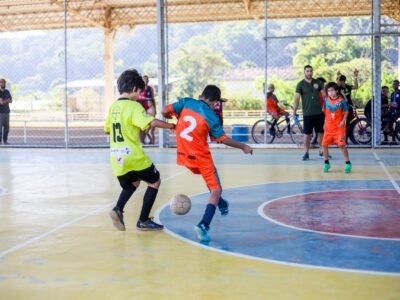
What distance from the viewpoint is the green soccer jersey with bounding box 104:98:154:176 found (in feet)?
22.0

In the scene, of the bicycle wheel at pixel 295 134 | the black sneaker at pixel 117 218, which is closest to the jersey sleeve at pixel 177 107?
the black sneaker at pixel 117 218

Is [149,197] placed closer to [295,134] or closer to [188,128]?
[188,128]

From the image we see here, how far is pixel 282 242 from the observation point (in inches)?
249

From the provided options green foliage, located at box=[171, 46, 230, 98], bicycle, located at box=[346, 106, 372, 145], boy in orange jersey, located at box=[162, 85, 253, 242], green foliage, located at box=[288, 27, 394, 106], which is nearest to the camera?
boy in orange jersey, located at box=[162, 85, 253, 242]

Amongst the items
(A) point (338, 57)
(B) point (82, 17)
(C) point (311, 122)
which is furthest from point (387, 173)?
(A) point (338, 57)

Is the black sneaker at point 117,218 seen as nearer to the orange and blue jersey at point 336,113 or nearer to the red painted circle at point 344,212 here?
the red painted circle at point 344,212

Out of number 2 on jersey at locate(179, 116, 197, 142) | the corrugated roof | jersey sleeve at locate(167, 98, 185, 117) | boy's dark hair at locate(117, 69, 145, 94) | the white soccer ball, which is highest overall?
the corrugated roof

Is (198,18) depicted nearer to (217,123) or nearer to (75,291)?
(217,123)

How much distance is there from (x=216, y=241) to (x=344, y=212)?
2.08 meters

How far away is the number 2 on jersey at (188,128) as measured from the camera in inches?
264

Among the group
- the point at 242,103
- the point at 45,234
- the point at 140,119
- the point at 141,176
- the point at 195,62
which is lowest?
the point at 45,234

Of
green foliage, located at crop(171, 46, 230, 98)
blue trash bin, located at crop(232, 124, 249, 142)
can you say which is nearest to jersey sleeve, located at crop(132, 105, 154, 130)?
blue trash bin, located at crop(232, 124, 249, 142)

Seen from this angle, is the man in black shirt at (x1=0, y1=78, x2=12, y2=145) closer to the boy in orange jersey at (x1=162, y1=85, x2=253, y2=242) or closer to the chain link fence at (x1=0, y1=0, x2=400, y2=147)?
the chain link fence at (x1=0, y1=0, x2=400, y2=147)

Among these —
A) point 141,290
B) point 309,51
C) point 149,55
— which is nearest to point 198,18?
point 309,51
